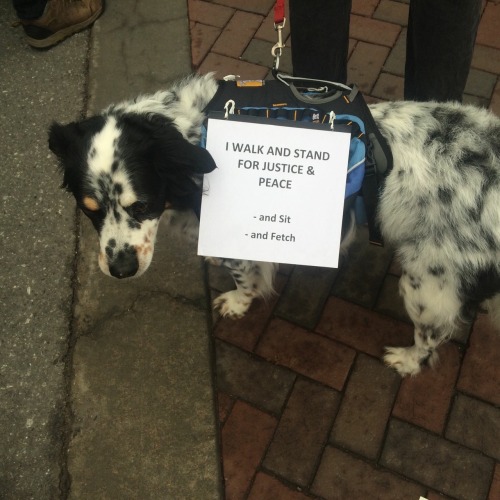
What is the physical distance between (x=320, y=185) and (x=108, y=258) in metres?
0.93

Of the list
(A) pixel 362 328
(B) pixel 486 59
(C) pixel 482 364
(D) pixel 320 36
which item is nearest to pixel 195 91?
(D) pixel 320 36

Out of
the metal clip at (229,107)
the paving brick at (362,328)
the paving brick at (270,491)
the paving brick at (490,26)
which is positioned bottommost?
the paving brick at (270,491)

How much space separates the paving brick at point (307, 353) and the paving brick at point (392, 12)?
2.63 m

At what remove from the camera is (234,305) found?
9.21 ft

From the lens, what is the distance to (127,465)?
8.14 feet

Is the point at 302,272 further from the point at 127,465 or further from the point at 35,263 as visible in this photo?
the point at 35,263

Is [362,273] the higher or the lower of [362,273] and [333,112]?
the lower

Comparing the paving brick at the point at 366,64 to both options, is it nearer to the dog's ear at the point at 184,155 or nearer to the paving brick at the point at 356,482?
the dog's ear at the point at 184,155

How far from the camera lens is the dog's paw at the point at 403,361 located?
256cm

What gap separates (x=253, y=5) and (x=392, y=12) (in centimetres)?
111

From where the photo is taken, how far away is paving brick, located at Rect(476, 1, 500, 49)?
3.76 metres

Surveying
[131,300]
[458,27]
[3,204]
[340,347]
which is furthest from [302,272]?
[3,204]

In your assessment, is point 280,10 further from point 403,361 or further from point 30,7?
point 30,7

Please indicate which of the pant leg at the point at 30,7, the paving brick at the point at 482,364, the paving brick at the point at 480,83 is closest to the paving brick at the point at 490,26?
the paving brick at the point at 480,83
